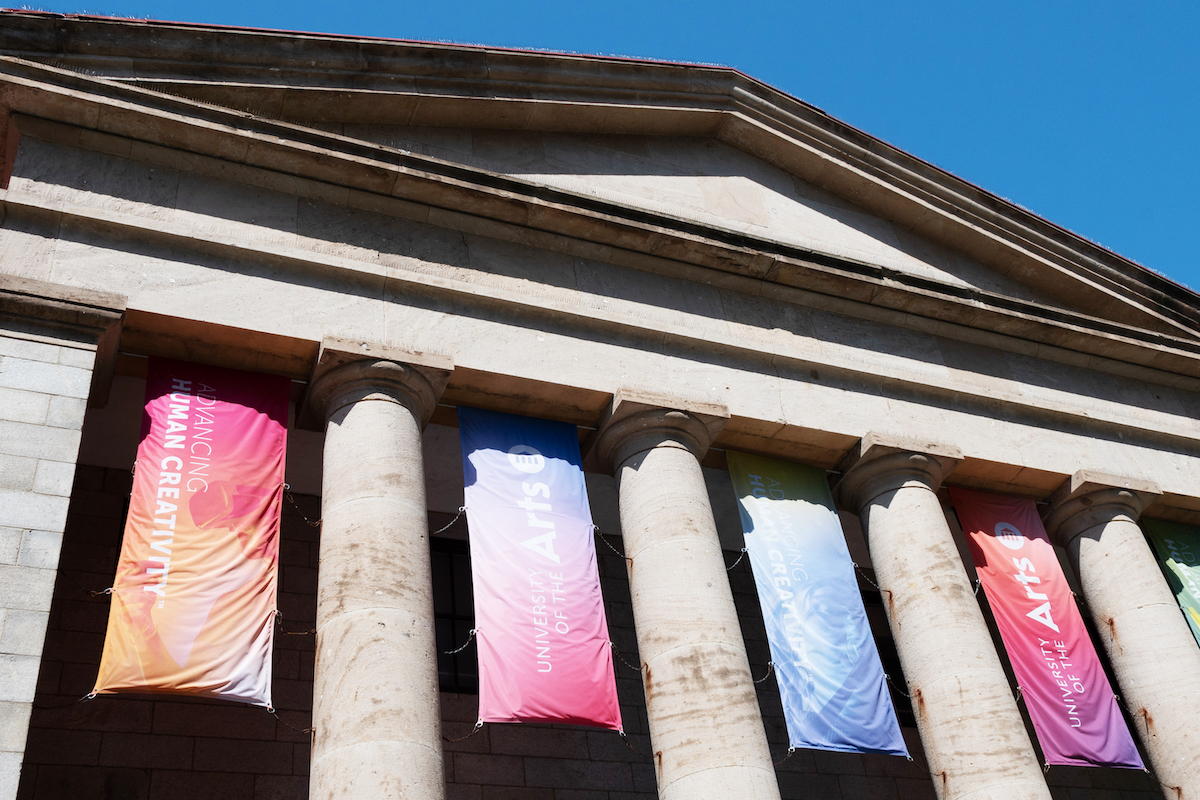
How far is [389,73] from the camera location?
15758mm

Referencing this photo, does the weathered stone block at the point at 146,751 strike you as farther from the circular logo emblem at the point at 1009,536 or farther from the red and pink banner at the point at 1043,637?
the circular logo emblem at the point at 1009,536

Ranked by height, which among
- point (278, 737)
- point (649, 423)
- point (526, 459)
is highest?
point (649, 423)

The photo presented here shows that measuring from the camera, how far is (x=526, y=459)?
47.0 feet

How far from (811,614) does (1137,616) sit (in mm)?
5579

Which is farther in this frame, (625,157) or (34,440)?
(625,157)

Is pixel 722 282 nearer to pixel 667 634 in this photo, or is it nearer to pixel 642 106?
pixel 642 106

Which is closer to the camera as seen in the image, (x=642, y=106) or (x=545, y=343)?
(x=545, y=343)

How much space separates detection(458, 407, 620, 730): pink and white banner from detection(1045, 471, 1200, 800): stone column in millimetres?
8054

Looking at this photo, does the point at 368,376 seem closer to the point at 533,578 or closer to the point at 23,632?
the point at 533,578

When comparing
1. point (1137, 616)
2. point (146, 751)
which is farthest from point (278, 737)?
point (1137, 616)

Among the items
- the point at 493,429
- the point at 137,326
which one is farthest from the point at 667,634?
the point at 137,326

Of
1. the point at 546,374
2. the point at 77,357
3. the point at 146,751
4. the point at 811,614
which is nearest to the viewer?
the point at 77,357

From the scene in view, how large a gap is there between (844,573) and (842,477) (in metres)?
1.97

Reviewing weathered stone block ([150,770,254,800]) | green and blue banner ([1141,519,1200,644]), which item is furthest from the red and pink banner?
weathered stone block ([150,770,254,800])
